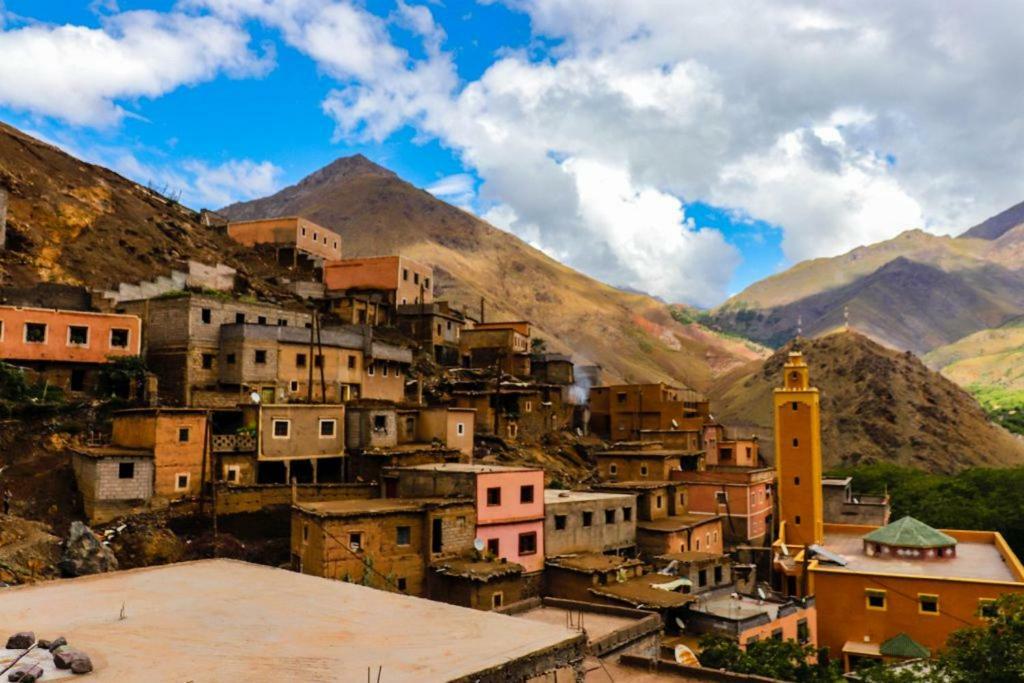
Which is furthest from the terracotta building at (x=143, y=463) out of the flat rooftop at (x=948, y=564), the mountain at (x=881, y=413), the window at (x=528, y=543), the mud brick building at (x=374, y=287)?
the mountain at (x=881, y=413)

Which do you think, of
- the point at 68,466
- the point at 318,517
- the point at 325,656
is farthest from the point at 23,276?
the point at 325,656

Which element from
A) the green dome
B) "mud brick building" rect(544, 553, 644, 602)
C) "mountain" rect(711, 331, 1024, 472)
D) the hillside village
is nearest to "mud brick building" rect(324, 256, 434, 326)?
the hillside village

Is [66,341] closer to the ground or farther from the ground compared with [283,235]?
closer to the ground

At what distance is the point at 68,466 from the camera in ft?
104

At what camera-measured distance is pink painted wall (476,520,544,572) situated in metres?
31.5

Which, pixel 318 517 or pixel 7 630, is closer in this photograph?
pixel 7 630

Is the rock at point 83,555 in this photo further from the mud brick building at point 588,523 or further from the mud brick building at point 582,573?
the mud brick building at point 588,523

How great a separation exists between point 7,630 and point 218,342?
99.1ft

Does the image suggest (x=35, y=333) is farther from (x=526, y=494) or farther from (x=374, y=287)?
(x=374, y=287)

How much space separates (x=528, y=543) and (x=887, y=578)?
63.7 feet

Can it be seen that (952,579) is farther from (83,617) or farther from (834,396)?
(834,396)

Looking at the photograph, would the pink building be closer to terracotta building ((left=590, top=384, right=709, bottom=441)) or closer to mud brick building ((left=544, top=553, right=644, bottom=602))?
mud brick building ((left=544, top=553, right=644, bottom=602))

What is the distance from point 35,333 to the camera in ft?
120

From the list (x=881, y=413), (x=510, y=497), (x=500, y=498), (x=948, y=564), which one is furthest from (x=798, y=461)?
(x=881, y=413)
